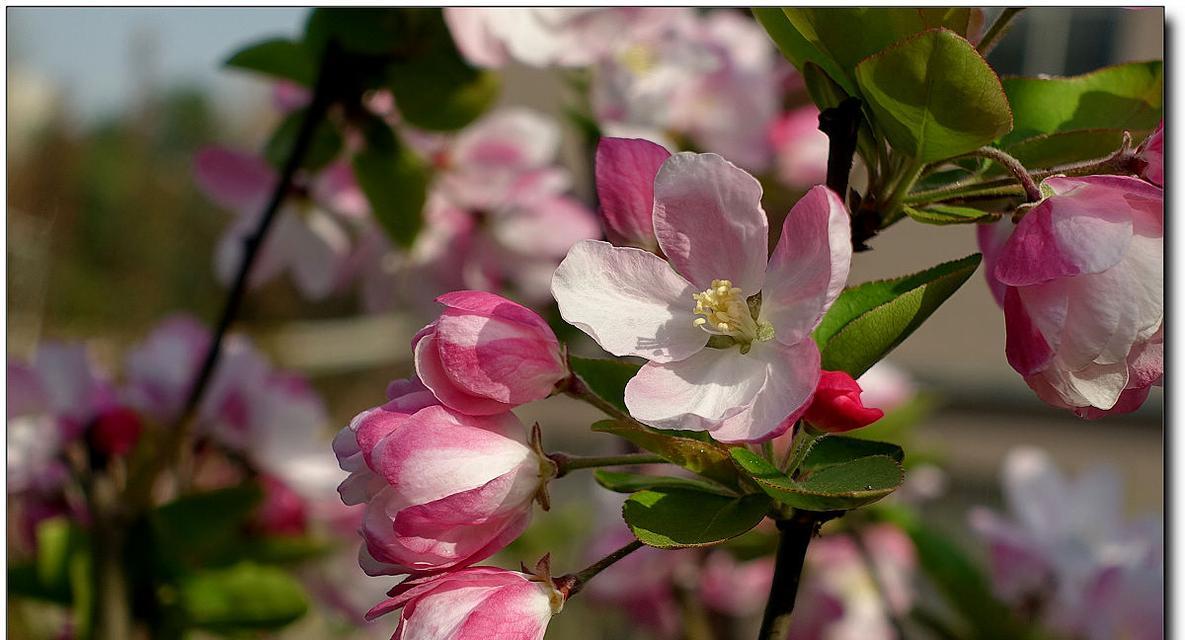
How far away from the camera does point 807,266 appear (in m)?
0.43

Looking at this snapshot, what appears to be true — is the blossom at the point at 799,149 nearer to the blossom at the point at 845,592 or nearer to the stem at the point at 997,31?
the blossom at the point at 845,592

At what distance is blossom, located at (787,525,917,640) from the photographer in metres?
1.28

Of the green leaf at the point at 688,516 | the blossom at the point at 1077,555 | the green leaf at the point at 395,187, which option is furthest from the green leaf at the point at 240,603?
the blossom at the point at 1077,555

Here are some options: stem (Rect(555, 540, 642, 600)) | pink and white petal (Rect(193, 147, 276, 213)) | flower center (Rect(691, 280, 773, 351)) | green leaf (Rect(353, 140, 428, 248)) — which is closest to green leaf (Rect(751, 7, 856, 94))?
flower center (Rect(691, 280, 773, 351))

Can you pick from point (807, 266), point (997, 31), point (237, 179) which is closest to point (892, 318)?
point (807, 266)

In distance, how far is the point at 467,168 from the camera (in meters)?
1.09

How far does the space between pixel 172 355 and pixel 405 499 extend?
2.08ft

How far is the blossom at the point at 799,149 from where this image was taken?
1202mm

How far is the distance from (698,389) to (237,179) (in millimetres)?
768

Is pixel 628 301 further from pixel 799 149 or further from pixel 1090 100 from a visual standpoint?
pixel 799 149

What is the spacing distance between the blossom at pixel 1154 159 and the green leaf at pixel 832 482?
0.16m

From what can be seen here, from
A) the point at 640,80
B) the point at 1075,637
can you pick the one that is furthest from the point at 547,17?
the point at 1075,637

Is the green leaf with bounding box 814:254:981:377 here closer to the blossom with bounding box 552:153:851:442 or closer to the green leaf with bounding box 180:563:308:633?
the blossom with bounding box 552:153:851:442

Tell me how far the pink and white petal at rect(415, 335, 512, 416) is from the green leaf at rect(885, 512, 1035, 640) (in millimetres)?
645
